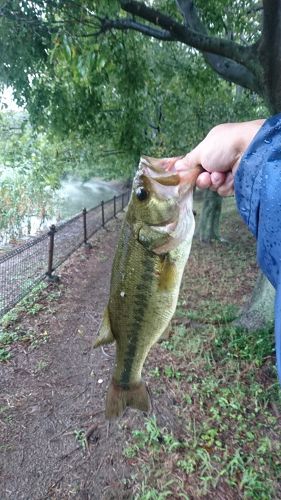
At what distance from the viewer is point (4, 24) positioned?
4.21 meters

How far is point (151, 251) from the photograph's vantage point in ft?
5.51

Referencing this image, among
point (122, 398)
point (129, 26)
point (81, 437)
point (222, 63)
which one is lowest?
point (81, 437)

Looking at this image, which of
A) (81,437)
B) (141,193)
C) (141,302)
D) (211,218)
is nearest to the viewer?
(141,193)

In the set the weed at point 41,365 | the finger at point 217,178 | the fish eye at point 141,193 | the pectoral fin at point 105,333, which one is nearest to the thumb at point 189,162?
the finger at point 217,178

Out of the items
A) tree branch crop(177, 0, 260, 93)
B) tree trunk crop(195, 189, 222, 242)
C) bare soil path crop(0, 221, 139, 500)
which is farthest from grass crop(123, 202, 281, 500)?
tree trunk crop(195, 189, 222, 242)

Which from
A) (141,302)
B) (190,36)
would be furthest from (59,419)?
(190,36)

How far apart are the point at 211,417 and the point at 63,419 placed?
1501mm

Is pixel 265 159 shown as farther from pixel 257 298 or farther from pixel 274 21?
pixel 257 298

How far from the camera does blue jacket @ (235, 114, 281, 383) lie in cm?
111

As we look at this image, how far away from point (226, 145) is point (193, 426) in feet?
9.17

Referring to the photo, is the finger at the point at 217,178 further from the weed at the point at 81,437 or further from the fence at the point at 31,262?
the fence at the point at 31,262

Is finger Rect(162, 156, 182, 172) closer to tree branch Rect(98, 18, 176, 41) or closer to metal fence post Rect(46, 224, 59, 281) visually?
tree branch Rect(98, 18, 176, 41)

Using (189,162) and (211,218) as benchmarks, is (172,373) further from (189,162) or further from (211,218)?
(211,218)

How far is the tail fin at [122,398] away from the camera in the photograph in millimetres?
2096
